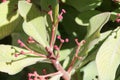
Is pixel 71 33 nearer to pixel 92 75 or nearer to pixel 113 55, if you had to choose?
pixel 92 75

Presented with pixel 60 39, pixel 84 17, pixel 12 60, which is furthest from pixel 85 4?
pixel 12 60

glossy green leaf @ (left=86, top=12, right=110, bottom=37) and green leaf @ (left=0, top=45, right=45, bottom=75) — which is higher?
glossy green leaf @ (left=86, top=12, right=110, bottom=37)

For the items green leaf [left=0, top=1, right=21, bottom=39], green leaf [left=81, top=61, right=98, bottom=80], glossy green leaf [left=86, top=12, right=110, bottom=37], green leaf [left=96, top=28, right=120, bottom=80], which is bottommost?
green leaf [left=81, top=61, right=98, bottom=80]

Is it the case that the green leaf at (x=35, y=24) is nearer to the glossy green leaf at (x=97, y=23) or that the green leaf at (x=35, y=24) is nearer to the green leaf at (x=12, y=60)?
the green leaf at (x=12, y=60)

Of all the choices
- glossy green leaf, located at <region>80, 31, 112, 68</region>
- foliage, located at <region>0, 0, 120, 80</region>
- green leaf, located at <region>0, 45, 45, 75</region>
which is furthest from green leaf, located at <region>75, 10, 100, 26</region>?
green leaf, located at <region>0, 45, 45, 75</region>

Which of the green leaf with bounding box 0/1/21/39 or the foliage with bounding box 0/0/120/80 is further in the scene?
the green leaf with bounding box 0/1/21/39

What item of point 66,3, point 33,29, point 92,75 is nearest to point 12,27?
point 33,29

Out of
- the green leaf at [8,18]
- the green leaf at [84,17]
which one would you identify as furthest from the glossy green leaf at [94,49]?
the green leaf at [8,18]

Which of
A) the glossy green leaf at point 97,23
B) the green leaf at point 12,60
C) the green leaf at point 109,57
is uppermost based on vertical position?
the glossy green leaf at point 97,23

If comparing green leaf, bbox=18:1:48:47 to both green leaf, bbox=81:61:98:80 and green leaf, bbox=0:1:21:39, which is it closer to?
green leaf, bbox=0:1:21:39
